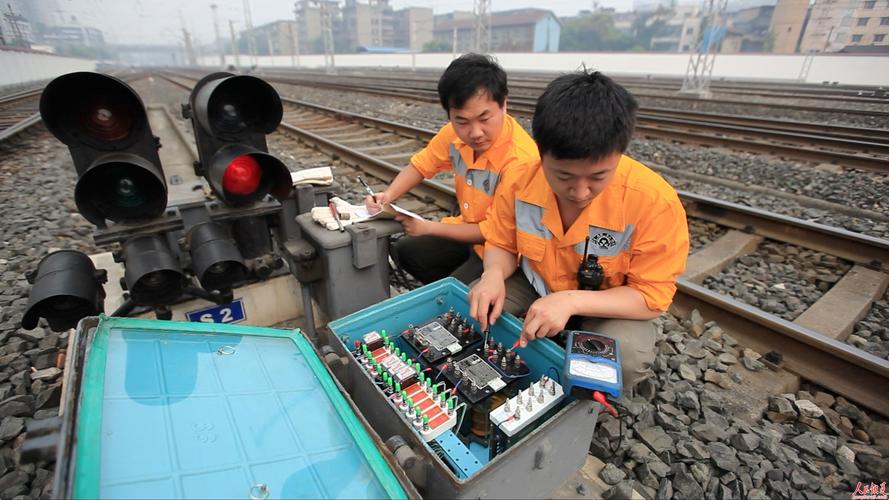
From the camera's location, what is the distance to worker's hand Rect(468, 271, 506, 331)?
169 cm

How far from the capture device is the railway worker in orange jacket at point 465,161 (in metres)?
2.10

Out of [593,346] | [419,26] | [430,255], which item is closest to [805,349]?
[593,346]

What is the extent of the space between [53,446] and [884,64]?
2059 centimetres

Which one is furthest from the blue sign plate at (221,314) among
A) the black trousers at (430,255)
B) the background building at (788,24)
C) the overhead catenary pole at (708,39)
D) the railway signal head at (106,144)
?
the background building at (788,24)

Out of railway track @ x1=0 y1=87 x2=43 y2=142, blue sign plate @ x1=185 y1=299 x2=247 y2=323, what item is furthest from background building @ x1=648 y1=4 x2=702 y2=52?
blue sign plate @ x1=185 y1=299 x2=247 y2=323

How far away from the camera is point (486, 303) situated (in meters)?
1.70

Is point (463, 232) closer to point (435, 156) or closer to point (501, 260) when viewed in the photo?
point (501, 260)

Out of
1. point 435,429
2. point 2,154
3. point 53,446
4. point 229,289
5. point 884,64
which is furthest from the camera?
point 884,64

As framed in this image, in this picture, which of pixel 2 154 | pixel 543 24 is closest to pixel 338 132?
pixel 2 154

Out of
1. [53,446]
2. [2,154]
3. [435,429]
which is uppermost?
[53,446]

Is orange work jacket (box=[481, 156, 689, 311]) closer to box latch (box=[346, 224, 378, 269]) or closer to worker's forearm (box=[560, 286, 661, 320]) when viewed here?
worker's forearm (box=[560, 286, 661, 320])

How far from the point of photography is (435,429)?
1.35 m

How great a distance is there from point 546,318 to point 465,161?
Result: 48.4 inches

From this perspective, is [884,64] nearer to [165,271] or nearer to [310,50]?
[165,271]
